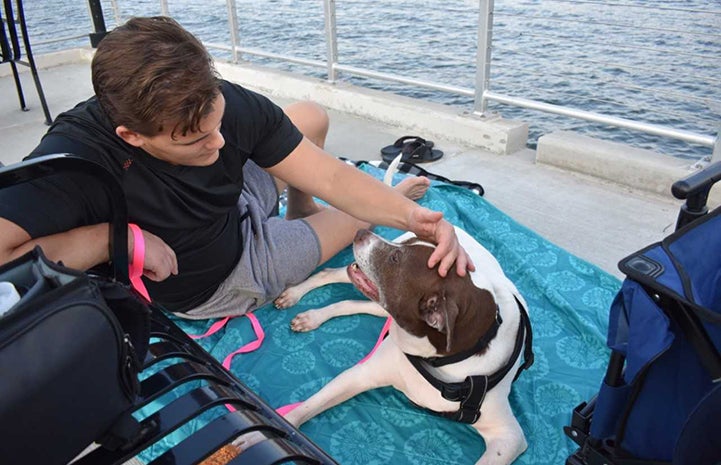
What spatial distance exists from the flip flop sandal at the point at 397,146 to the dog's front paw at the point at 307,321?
2.00 metres

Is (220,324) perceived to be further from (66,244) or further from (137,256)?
(66,244)

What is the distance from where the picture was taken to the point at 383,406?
2406 mm

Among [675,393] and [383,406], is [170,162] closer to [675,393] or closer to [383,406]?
[383,406]

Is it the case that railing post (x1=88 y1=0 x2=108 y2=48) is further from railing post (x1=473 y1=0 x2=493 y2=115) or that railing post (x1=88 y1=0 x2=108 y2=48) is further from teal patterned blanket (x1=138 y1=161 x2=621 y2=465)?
teal patterned blanket (x1=138 y1=161 x2=621 y2=465)

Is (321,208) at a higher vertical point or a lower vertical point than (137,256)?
lower

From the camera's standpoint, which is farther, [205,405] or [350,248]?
[350,248]

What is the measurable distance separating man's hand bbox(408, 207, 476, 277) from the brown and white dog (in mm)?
33

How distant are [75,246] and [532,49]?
8.39m

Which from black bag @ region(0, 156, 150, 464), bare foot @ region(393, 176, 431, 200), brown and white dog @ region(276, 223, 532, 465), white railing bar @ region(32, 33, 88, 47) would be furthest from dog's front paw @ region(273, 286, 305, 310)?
white railing bar @ region(32, 33, 88, 47)

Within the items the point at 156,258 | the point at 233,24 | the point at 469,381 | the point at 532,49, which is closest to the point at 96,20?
the point at 233,24

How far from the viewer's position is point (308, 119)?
3.24 m

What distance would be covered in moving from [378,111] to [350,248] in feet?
7.70

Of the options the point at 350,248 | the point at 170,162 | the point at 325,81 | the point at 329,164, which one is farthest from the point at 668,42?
the point at 170,162

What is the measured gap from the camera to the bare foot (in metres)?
3.45
